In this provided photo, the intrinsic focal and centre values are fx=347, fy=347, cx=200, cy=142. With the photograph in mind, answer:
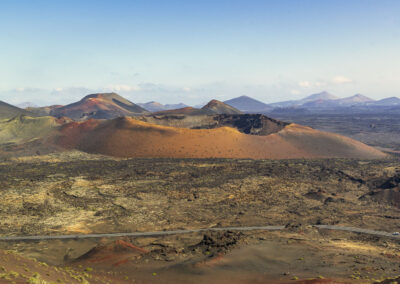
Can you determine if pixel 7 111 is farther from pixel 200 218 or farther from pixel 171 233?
pixel 171 233

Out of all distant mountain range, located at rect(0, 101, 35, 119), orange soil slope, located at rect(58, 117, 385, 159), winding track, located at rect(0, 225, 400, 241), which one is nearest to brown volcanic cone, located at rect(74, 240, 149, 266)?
winding track, located at rect(0, 225, 400, 241)

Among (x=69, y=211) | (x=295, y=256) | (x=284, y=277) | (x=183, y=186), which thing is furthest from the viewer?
(x=183, y=186)

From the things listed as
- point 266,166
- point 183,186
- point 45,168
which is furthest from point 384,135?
point 45,168

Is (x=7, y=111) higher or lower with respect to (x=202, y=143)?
higher

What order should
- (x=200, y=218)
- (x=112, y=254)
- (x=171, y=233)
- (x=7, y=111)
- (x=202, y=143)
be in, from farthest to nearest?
(x=7, y=111) → (x=202, y=143) → (x=200, y=218) → (x=171, y=233) → (x=112, y=254)

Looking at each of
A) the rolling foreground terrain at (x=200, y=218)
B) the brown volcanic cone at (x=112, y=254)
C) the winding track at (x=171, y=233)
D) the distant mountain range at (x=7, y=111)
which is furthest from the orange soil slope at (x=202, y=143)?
the distant mountain range at (x=7, y=111)

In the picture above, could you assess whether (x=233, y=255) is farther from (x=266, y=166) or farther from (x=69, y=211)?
(x=266, y=166)

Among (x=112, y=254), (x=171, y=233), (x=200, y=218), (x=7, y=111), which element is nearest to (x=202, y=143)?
(x=200, y=218)
